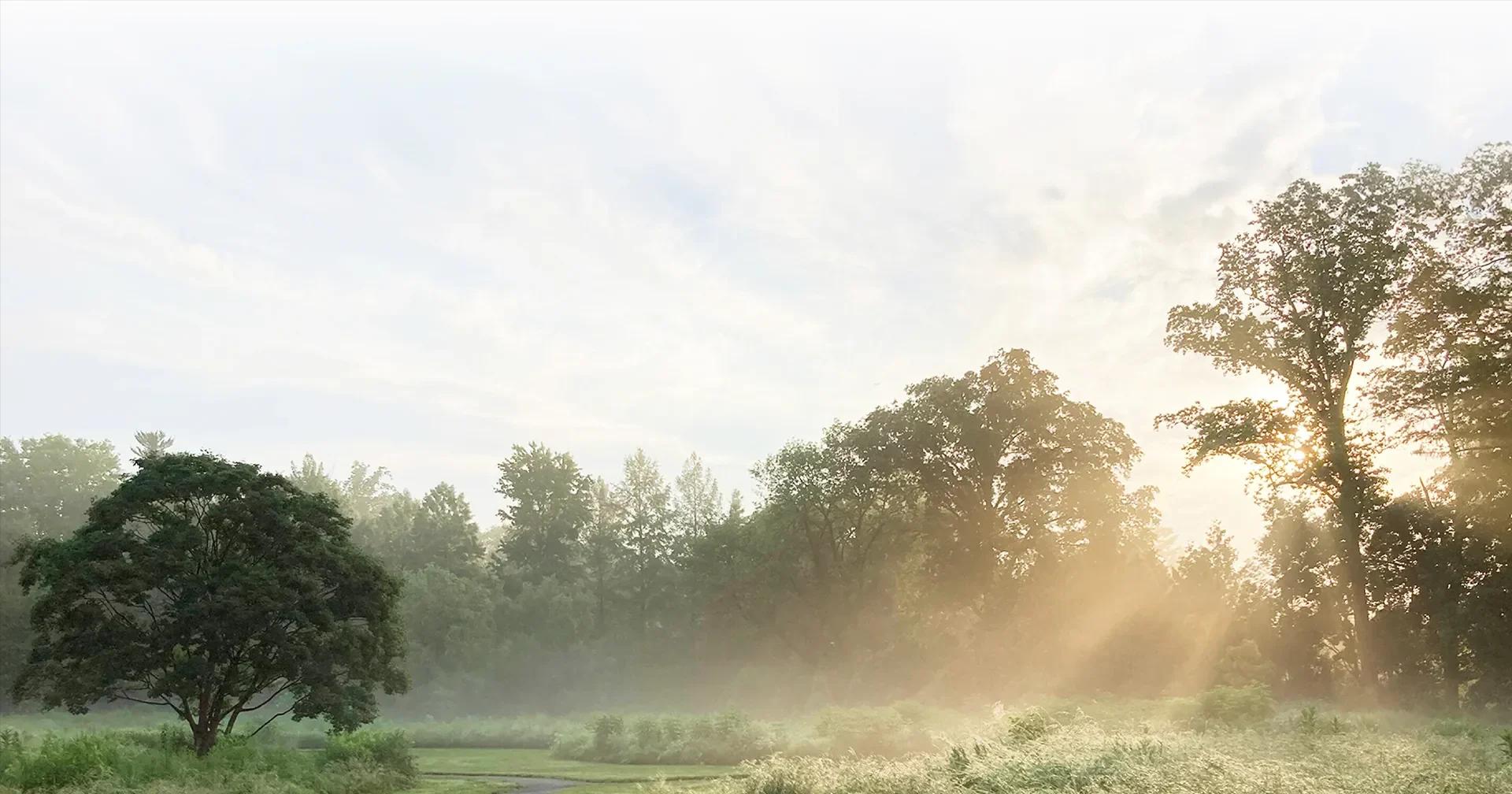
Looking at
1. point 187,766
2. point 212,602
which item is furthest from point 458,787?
point 212,602

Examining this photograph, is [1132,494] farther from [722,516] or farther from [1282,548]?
[722,516]

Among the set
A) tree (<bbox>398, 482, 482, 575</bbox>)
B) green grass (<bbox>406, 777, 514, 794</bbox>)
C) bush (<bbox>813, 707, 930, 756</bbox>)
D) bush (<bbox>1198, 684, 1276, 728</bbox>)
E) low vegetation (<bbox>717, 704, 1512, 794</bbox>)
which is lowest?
green grass (<bbox>406, 777, 514, 794</bbox>)

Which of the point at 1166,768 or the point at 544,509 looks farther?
the point at 544,509

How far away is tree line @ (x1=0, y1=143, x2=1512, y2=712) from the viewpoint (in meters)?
30.9

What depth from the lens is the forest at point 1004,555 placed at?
29953 millimetres

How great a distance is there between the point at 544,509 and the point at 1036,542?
3775 centimetres

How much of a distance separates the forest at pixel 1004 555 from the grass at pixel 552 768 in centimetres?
177

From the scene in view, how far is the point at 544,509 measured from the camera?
7056 centimetres

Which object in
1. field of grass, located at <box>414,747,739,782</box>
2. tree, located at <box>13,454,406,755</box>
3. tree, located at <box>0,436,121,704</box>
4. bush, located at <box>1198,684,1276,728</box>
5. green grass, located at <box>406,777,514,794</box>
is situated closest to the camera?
tree, located at <box>13,454,406,755</box>

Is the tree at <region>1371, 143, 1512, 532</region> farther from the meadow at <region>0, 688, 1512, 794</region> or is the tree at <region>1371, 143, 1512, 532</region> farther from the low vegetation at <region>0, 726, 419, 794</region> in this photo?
the low vegetation at <region>0, 726, 419, 794</region>

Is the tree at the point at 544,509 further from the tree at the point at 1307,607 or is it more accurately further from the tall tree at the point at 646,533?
the tree at the point at 1307,607

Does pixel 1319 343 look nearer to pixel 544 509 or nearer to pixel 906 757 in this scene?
pixel 906 757

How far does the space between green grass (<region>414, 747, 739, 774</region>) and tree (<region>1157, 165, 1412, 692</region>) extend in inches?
789

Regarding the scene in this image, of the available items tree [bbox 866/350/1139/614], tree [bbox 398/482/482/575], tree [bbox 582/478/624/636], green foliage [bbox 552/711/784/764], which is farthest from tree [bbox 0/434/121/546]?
tree [bbox 866/350/1139/614]
